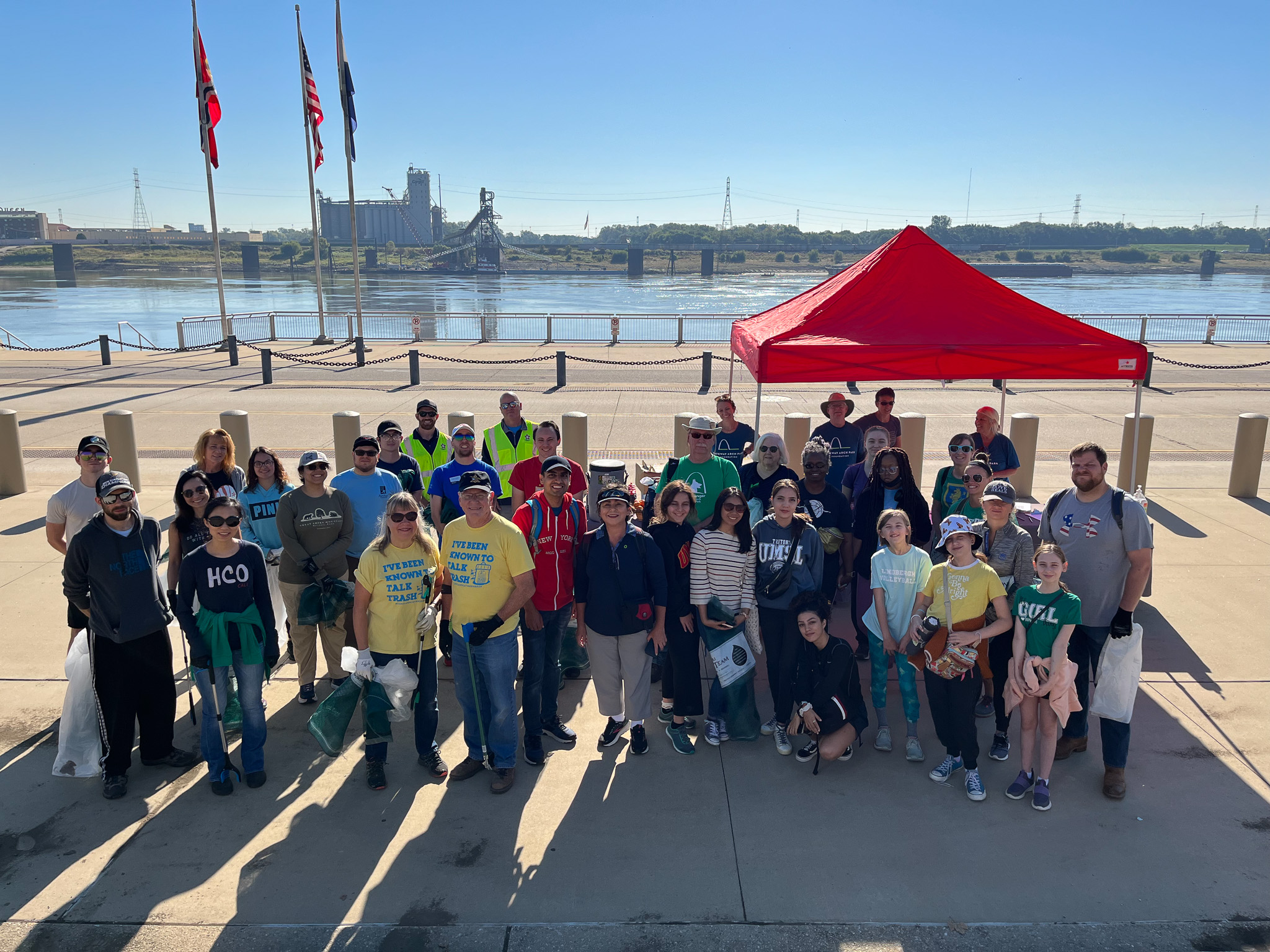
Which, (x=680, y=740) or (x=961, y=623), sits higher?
(x=961, y=623)

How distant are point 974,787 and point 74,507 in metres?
5.47

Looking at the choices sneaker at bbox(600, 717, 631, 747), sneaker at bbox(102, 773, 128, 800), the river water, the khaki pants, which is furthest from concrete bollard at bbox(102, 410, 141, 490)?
the river water

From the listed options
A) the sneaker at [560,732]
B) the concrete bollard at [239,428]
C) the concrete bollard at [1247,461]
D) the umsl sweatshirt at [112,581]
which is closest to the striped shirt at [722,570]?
the sneaker at [560,732]

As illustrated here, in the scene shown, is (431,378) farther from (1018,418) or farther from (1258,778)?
(1258,778)

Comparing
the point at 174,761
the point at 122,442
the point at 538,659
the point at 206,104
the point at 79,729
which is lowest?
the point at 174,761

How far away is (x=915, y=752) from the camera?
477 centimetres

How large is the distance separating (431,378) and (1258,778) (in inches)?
731

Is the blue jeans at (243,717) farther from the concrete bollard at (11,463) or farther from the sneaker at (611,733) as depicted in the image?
the concrete bollard at (11,463)

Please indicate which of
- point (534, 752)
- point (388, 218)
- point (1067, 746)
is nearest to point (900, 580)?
point (1067, 746)

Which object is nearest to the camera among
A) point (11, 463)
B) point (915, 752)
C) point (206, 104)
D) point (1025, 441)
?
point (915, 752)

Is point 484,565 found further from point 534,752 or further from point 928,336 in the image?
point 928,336

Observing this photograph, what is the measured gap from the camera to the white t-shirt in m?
5.28

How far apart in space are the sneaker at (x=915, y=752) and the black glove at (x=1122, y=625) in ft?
3.89

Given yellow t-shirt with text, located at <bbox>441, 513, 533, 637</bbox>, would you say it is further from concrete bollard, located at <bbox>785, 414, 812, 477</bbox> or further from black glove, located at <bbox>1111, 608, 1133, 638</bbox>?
concrete bollard, located at <bbox>785, 414, 812, 477</bbox>
